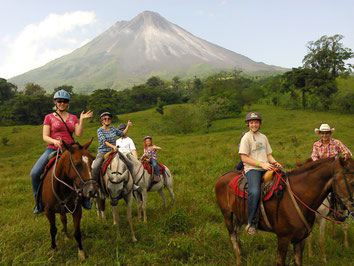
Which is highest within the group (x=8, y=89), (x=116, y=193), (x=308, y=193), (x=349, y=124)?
(x=8, y=89)

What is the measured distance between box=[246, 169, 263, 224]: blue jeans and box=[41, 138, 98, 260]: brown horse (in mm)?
2815

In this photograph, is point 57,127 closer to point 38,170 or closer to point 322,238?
point 38,170

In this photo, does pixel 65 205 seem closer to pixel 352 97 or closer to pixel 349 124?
pixel 349 124

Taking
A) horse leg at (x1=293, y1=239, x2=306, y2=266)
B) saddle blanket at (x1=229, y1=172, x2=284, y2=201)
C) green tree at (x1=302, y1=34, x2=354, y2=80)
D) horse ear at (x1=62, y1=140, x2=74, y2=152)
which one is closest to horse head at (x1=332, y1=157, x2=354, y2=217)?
saddle blanket at (x1=229, y1=172, x2=284, y2=201)

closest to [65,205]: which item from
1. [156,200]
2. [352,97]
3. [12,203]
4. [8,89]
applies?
[156,200]

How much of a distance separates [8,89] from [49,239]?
265 ft

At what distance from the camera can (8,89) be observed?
68562 millimetres

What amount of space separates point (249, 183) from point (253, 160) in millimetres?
448

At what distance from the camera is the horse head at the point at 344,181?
132 inches

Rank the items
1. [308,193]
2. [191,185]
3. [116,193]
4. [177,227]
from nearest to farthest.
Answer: [308,193]
[116,193]
[177,227]
[191,185]

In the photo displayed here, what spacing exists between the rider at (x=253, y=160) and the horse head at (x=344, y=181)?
2.95 feet

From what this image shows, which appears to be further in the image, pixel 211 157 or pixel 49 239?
pixel 211 157

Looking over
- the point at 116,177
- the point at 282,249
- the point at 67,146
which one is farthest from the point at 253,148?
the point at 67,146

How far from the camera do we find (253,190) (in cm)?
414
